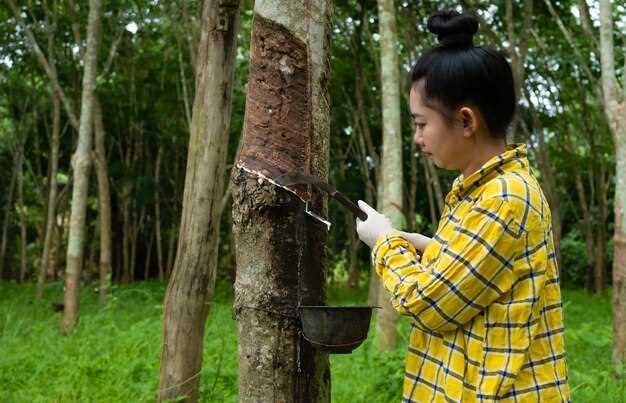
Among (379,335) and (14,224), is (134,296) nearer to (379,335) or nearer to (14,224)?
(379,335)

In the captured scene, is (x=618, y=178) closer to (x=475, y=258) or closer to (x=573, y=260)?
(x=475, y=258)

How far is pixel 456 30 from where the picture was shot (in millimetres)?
1865

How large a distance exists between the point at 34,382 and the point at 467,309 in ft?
14.9

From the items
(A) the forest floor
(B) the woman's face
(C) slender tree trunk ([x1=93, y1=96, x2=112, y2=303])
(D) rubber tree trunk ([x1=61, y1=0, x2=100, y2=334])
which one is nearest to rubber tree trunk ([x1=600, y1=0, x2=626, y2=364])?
(A) the forest floor

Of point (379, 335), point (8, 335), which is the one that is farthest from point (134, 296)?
point (379, 335)

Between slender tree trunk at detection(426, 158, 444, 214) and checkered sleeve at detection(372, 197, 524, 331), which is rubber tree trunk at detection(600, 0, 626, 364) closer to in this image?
checkered sleeve at detection(372, 197, 524, 331)

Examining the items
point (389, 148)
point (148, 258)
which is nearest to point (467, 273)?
point (389, 148)

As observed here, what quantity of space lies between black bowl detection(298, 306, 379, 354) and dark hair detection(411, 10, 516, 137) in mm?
527

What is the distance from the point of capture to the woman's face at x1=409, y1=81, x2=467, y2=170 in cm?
187

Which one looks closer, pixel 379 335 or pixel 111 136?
pixel 379 335

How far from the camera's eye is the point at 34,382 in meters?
5.55

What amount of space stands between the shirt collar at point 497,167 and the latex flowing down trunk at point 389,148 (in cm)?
452

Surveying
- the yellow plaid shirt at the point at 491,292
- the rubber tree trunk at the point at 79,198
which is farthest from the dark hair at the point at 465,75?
the rubber tree trunk at the point at 79,198

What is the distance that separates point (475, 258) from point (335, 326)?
391mm
